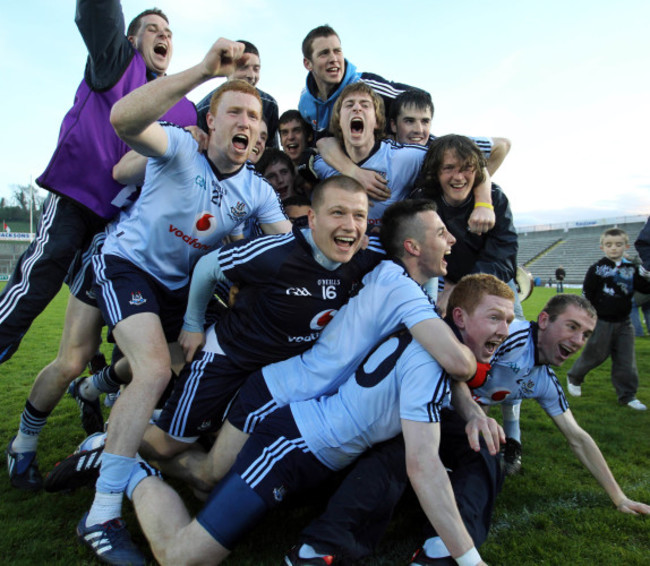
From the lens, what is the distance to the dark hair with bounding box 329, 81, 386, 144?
419 cm

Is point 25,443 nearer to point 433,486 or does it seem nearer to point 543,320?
point 433,486

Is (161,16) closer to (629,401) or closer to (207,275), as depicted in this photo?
(207,275)

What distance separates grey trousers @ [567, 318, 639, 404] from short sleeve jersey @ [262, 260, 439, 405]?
495 centimetres

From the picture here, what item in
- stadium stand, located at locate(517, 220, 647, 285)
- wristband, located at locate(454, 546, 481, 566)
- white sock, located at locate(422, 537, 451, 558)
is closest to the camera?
wristband, located at locate(454, 546, 481, 566)

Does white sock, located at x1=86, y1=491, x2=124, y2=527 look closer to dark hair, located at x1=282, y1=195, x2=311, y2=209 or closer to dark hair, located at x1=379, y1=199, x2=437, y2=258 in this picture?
dark hair, located at x1=379, y1=199, x2=437, y2=258

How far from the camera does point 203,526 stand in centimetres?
256

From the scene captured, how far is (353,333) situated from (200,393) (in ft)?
3.76

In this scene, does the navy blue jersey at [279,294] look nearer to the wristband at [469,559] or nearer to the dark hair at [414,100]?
the wristband at [469,559]

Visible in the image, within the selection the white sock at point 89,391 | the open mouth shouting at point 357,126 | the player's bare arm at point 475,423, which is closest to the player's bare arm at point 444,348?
the player's bare arm at point 475,423

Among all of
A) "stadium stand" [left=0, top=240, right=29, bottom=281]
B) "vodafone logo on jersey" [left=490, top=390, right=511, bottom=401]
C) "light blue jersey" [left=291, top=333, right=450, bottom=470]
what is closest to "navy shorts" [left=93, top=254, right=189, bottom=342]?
"light blue jersey" [left=291, top=333, right=450, bottom=470]

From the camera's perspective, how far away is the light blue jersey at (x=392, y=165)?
4.26 meters

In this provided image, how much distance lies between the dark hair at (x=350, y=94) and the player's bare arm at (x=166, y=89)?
162 cm

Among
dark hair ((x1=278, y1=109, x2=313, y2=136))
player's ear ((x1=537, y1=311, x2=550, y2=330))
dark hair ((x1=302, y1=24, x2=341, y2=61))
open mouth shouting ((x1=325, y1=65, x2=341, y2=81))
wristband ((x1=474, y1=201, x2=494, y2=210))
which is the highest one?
dark hair ((x1=302, y1=24, x2=341, y2=61))

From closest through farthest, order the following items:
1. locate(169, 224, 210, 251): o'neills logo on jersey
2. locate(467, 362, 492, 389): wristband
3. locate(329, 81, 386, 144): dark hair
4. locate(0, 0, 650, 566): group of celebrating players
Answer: locate(0, 0, 650, 566): group of celebrating players → locate(467, 362, 492, 389): wristband → locate(169, 224, 210, 251): o'neills logo on jersey → locate(329, 81, 386, 144): dark hair
